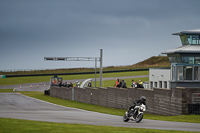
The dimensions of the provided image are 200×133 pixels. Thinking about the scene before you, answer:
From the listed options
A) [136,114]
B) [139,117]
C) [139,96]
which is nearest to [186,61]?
[139,96]

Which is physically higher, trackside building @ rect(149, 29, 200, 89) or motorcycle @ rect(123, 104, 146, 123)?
trackside building @ rect(149, 29, 200, 89)

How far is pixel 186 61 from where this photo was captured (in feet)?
143

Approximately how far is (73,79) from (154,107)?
61834 millimetres

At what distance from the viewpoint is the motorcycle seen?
1973 centimetres

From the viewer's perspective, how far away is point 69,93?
5150 centimetres

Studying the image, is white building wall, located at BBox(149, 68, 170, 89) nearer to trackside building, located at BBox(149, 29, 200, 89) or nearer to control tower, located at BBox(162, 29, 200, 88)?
trackside building, located at BBox(149, 29, 200, 89)

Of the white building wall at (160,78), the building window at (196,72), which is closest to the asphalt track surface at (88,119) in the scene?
the building window at (196,72)

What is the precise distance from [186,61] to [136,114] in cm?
2476

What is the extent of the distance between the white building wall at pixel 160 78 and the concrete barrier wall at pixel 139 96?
37.3ft

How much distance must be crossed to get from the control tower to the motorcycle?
803 inches

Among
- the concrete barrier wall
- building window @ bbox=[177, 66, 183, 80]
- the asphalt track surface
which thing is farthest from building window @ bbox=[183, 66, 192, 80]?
the asphalt track surface

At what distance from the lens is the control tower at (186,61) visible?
39.9m

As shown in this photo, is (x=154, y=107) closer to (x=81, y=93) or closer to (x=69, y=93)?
(x=81, y=93)

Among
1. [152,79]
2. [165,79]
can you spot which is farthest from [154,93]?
[152,79]
